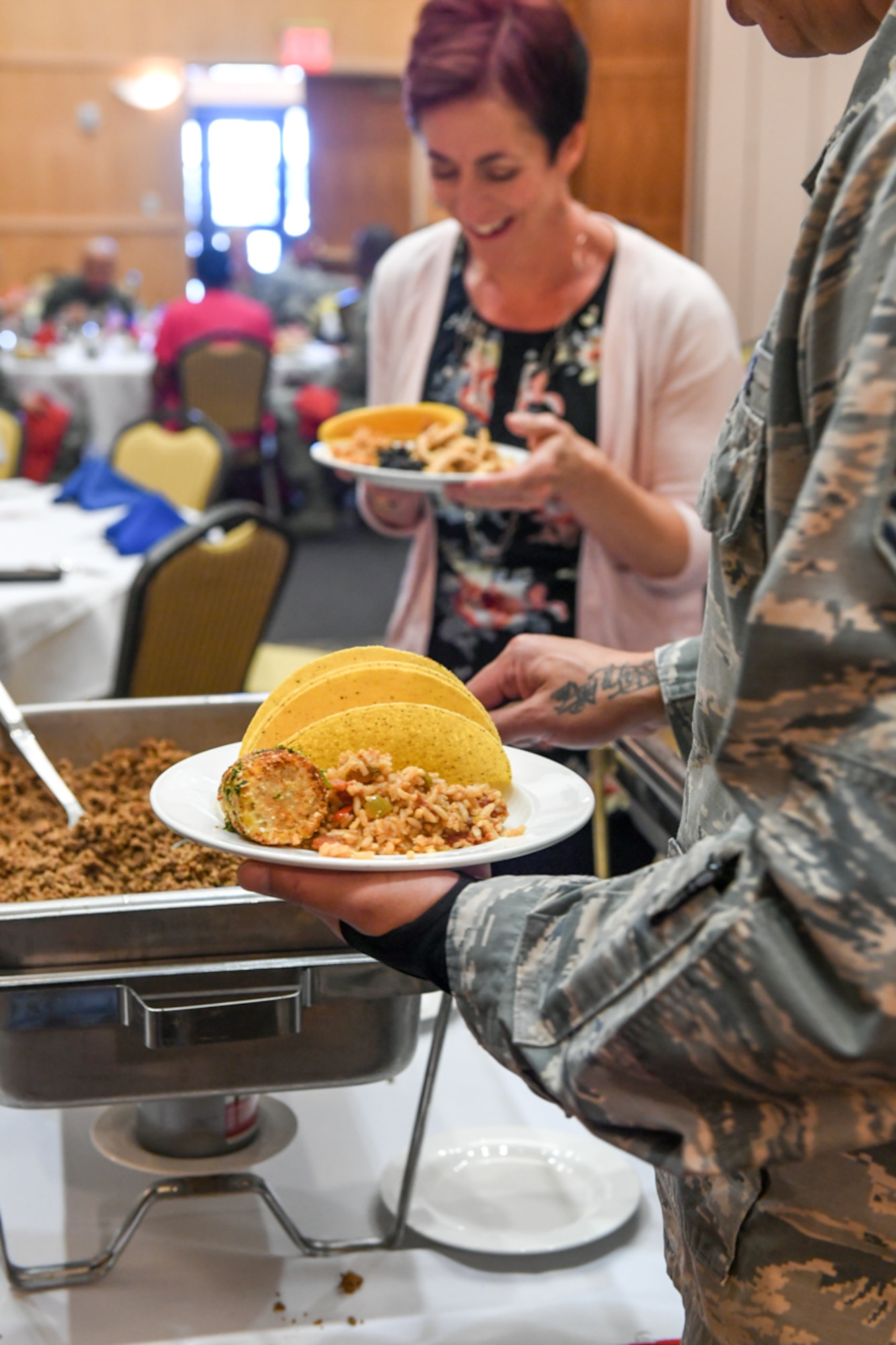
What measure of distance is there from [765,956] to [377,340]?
1326 mm

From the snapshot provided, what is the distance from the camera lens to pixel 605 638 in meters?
1.43

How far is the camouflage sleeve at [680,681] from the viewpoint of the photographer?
0.81m

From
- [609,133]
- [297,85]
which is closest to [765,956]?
[609,133]

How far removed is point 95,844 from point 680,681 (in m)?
0.40

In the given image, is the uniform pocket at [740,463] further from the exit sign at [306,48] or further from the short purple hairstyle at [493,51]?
the exit sign at [306,48]

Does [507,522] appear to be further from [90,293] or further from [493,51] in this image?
[90,293]

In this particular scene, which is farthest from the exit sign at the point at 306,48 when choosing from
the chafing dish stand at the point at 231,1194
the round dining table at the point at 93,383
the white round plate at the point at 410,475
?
the chafing dish stand at the point at 231,1194

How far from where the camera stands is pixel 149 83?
994 cm

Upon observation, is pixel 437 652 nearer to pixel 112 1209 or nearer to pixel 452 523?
pixel 452 523

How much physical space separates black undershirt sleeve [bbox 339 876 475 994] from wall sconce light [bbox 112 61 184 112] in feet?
34.6

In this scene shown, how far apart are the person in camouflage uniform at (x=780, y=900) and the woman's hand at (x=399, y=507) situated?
39.5 inches

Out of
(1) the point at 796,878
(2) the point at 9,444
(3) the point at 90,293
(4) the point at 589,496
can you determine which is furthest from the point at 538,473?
(3) the point at 90,293

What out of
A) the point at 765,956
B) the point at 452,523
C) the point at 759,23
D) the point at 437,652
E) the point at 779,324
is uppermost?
the point at 759,23

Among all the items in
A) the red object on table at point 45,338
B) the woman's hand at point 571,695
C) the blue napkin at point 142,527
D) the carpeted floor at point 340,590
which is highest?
the woman's hand at point 571,695
